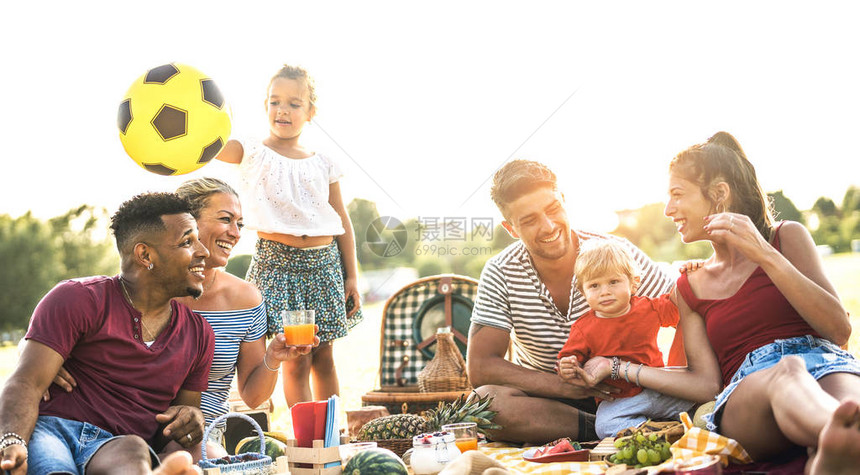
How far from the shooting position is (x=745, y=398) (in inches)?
110

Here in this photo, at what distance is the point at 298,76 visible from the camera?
491 cm

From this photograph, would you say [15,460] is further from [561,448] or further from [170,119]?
[561,448]

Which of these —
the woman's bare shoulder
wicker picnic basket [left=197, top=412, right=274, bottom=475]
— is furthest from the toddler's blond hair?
wicker picnic basket [left=197, top=412, right=274, bottom=475]

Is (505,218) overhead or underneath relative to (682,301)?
overhead

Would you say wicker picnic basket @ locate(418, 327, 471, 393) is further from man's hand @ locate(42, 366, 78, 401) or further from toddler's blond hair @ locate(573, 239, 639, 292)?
man's hand @ locate(42, 366, 78, 401)

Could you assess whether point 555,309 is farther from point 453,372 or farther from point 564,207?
point 453,372

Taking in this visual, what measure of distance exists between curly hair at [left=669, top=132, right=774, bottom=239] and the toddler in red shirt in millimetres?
551

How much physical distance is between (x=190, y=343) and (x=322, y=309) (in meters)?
1.76

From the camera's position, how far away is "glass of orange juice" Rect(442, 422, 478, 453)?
3562mm

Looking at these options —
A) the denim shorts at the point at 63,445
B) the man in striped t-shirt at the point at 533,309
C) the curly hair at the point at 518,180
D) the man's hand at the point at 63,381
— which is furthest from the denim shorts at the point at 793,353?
the man's hand at the point at 63,381

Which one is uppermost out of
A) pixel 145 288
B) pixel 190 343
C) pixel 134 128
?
pixel 134 128

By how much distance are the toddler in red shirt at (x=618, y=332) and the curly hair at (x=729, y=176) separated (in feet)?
1.81

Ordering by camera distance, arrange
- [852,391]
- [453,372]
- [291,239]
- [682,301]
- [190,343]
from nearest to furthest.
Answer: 1. [852,391]
2. [190,343]
3. [682,301]
4. [291,239]
5. [453,372]

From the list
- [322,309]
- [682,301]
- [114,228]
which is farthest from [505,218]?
[114,228]
